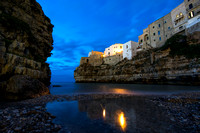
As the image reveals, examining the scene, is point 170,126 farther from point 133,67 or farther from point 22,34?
point 133,67

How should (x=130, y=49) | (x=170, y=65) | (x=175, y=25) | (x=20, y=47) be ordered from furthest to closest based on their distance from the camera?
1. (x=130, y=49)
2. (x=175, y=25)
3. (x=170, y=65)
4. (x=20, y=47)

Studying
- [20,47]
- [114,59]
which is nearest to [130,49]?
[114,59]

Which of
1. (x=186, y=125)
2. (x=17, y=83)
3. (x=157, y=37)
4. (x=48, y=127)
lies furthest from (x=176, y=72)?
(x=17, y=83)

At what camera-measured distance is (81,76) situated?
63.4m

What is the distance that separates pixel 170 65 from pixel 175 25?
19.4 metres

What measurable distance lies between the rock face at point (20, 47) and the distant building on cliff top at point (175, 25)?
40774 millimetres

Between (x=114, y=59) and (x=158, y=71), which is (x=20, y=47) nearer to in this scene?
(x=158, y=71)

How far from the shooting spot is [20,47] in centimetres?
1623

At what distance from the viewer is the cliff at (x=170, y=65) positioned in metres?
22.2

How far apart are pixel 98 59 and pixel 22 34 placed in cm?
5035

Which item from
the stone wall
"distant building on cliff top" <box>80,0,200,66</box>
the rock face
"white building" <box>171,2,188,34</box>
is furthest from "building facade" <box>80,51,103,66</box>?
"white building" <box>171,2,188,34</box>

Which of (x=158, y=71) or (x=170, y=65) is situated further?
(x=158, y=71)

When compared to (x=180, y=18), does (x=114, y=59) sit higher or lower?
lower

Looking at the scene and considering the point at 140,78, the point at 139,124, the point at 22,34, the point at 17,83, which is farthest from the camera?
the point at 140,78
